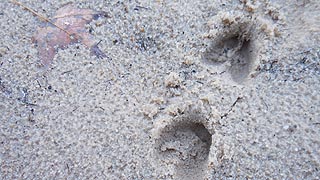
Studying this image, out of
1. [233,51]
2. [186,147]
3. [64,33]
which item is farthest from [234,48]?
[64,33]

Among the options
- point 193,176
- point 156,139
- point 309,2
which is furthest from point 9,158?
point 309,2

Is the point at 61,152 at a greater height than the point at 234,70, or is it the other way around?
the point at 234,70

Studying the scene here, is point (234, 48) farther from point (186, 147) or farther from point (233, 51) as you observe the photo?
point (186, 147)

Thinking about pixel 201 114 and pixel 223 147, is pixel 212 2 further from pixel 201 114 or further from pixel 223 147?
pixel 223 147

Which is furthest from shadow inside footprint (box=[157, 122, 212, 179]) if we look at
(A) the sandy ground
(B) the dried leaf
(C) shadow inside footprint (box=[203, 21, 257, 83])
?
(B) the dried leaf

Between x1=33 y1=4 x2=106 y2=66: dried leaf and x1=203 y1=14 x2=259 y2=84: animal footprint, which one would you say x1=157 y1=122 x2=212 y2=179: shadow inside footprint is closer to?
x1=203 y1=14 x2=259 y2=84: animal footprint

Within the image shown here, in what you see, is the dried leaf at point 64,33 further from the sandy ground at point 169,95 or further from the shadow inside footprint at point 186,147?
the shadow inside footprint at point 186,147
